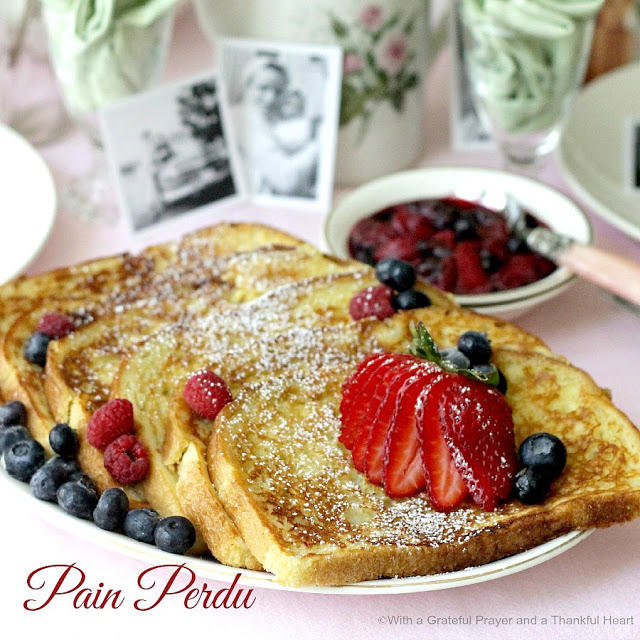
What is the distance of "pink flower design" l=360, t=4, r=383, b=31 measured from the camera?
232 centimetres

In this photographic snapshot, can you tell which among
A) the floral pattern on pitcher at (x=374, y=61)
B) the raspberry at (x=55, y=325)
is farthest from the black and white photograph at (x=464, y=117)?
the raspberry at (x=55, y=325)

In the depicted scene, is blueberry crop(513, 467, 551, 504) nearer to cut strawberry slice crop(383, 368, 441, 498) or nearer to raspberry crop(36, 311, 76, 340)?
cut strawberry slice crop(383, 368, 441, 498)

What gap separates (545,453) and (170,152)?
54.0 inches

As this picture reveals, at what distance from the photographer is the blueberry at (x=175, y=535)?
1350 millimetres

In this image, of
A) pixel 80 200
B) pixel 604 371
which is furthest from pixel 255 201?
pixel 604 371

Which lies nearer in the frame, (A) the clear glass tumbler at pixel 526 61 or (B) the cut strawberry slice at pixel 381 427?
(B) the cut strawberry slice at pixel 381 427

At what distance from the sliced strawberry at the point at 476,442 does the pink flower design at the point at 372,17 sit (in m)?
1.23

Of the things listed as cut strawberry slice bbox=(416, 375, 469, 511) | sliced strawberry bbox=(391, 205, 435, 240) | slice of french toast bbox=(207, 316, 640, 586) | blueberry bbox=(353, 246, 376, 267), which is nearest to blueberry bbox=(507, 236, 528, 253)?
sliced strawberry bbox=(391, 205, 435, 240)

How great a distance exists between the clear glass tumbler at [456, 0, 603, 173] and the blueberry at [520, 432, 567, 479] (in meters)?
1.05

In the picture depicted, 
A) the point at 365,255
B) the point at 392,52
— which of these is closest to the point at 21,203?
the point at 365,255

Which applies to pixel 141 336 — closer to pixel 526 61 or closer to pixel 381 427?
pixel 381 427

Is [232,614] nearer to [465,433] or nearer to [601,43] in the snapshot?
[465,433]

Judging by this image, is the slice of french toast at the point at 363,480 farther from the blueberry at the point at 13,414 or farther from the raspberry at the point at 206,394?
the blueberry at the point at 13,414

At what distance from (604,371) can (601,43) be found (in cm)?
146
